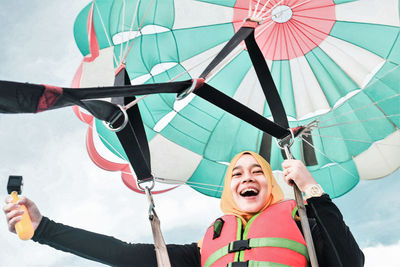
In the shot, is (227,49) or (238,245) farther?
(227,49)

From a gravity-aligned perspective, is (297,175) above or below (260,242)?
above

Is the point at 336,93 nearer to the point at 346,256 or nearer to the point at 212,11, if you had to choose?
Result: the point at 212,11

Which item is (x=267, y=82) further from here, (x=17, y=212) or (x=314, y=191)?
(x=17, y=212)

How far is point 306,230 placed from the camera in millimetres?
2002

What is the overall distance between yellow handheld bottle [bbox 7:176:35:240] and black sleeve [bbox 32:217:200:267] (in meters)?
0.14

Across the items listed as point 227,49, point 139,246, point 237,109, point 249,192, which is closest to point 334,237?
point 249,192

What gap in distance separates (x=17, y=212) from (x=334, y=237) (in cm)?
145

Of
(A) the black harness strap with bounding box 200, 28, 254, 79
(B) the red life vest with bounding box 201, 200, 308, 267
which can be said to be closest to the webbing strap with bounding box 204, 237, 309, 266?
(B) the red life vest with bounding box 201, 200, 308, 267

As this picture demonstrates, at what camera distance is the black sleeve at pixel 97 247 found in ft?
6.70

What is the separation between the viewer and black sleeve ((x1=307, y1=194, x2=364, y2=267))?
1.98 meters

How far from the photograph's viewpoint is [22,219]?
1.88 metres

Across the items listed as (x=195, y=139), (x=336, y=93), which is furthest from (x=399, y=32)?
(x=195, y=139)

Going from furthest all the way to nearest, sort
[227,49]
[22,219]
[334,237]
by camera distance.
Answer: [227,49], [334,237], [22,219]

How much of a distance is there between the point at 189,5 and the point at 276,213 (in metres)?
2.64
